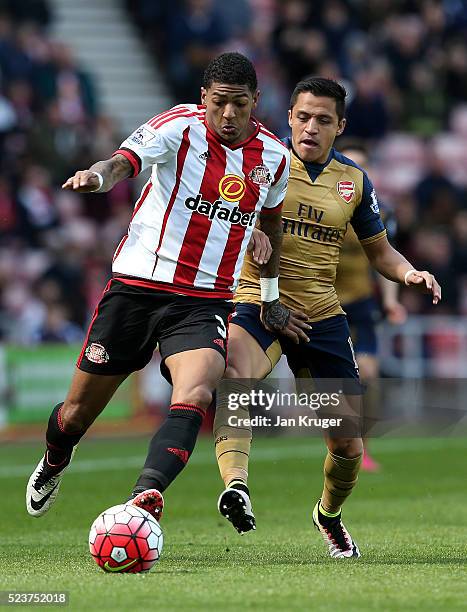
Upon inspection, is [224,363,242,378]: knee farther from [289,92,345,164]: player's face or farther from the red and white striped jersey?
[289,92,345,164]: player's face

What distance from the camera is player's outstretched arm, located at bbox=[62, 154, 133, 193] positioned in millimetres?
6051

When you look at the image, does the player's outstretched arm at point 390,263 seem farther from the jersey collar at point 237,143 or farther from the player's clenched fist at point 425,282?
the jersey collar at point 237,143

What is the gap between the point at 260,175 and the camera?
23.2ft

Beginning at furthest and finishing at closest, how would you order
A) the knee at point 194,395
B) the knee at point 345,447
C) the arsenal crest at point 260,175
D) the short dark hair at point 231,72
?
1. the knee at point 345,447
2. the arsenal crest at point 260,175
3. the short dark hair at point 231,72
4. the knee at point 194,395

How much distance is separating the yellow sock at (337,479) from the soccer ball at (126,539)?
5.76ft

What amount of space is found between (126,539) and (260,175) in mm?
2094

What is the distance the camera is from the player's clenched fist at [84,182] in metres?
6.04

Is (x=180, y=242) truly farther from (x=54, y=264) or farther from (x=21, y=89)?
(x=21, y=89)

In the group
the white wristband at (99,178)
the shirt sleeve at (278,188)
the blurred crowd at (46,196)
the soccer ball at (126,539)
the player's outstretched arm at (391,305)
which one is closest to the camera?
the soccer ball at (126,539)

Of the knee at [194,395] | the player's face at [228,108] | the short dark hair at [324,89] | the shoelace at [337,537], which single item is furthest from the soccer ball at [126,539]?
the short dark hair at [324,89]

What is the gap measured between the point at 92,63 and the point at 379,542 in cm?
1650

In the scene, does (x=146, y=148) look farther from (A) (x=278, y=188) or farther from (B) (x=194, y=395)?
(B) (x=194, y=395)

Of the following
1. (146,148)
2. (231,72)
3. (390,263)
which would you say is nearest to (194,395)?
(146,148)

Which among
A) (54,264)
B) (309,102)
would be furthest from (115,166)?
(54,264)
